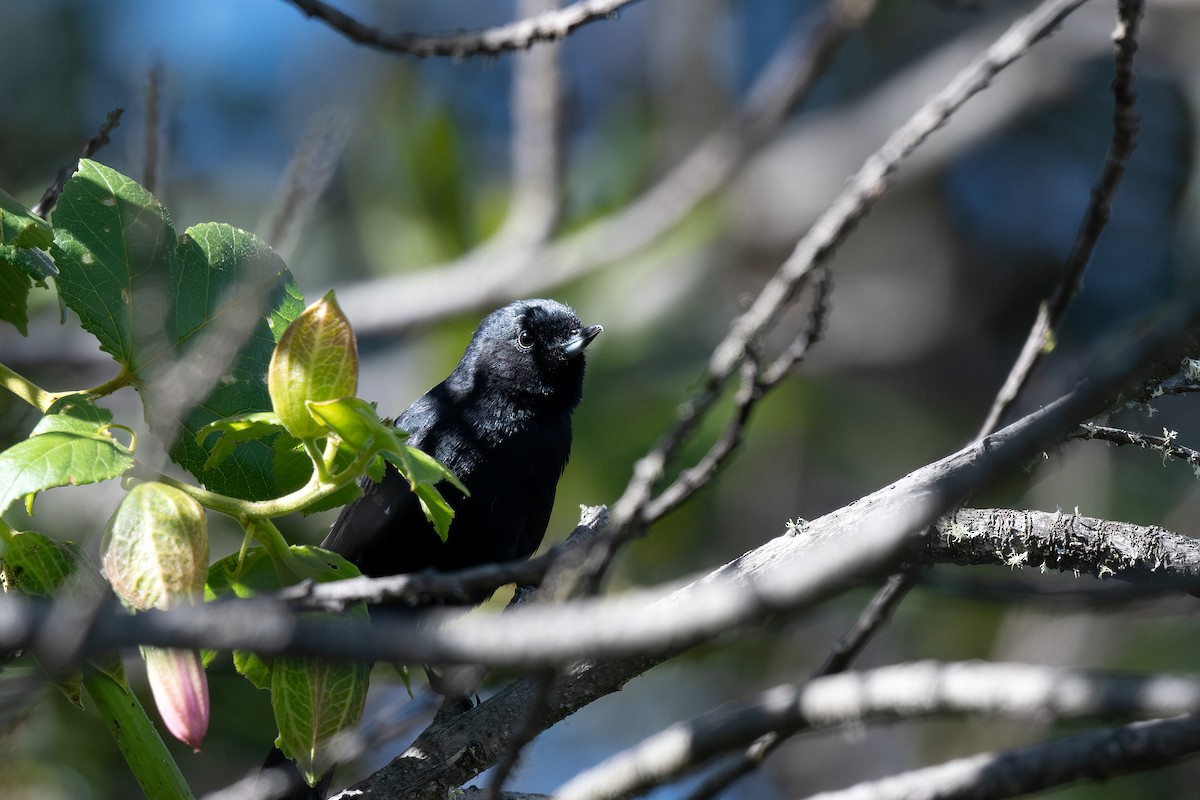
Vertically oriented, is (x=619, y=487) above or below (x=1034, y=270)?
below

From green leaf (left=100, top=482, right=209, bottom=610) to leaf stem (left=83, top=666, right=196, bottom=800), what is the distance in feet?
0.87

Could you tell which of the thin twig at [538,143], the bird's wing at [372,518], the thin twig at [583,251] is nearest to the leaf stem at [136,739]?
the bird's wing at [372,518]

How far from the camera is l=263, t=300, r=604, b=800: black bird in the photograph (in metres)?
3.58

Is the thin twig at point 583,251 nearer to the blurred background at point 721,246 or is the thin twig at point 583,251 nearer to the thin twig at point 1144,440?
the blurred background at point 721,246

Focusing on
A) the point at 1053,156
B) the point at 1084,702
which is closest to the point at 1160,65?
the point at 1053,156

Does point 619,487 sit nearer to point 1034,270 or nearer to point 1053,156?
point 1034,270

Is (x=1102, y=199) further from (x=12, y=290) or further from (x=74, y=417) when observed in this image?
(x=12, y=290)

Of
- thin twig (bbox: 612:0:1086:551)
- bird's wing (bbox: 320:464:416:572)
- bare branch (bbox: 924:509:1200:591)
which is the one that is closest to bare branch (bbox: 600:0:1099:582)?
thin twig (bbox: 612:0:1086:551)

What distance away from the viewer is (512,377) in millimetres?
4324

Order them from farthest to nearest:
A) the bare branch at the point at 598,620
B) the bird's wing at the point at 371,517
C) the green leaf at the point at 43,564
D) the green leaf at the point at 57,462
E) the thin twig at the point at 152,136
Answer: the bird's wing at the point at 371,517
the thin twig at the point at 152,136
the green leaf at the point at 43,564
the green leaf at the point at 57,462
the bare branch at the point at 598,620

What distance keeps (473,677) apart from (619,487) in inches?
118

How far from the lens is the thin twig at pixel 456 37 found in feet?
8.87

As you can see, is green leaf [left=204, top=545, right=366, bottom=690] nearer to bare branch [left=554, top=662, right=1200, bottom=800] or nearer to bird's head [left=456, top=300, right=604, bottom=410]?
bare branch [left=554, top=662, right=1200, bottom=800]

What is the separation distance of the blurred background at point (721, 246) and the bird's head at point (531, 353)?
603 millimetres
